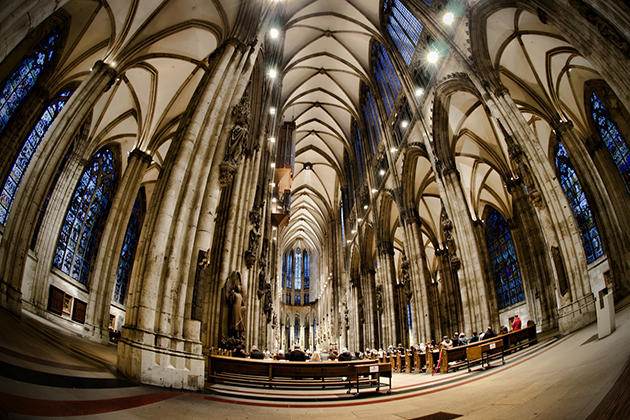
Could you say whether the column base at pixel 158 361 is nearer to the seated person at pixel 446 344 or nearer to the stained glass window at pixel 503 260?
the seated person at pixel 446 344

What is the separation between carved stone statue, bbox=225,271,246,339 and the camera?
866 centimetres

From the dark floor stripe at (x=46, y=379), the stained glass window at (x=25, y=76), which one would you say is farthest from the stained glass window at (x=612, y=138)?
the stained glass window at (x=25, y=76)

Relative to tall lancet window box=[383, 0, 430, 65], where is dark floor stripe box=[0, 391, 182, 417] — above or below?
below

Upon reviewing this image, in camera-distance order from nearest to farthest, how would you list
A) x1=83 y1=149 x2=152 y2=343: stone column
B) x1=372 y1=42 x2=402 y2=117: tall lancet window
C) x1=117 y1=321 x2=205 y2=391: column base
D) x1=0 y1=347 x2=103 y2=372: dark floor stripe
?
x1=0 y1=347 x2=103 y2=372: dark floor stripe, x1=117 y1=321 x2=205 y2=391: column base, x1=83 y1=149 x2=152 y2=343: stone column, x1=372 y1=42 x2=402 y2=117: tall lancet window

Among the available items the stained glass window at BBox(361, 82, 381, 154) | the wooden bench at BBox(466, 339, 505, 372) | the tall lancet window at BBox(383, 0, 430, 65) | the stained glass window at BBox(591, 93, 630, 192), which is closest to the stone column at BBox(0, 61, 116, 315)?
the wooden bench at BBox(466, 339, 505, 372)

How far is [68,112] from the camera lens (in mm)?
8438

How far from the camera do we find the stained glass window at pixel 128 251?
659 inches

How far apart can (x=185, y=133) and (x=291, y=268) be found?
4294cm

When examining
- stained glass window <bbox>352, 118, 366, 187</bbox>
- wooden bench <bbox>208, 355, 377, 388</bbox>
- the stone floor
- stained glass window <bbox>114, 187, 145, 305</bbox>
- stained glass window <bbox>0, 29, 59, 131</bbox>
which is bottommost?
wooden bench <bbox>208, 355, 377, 388</bbox>

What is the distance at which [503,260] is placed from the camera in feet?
63.9

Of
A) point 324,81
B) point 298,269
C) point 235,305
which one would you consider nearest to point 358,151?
point 324,81

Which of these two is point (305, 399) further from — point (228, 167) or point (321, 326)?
point (321, 326)

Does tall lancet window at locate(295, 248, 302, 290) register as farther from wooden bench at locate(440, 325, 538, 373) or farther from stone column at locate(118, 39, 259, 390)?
stone column at locate(118, 39, 259, 390)

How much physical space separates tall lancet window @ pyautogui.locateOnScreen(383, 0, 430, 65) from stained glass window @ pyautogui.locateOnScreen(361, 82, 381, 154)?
4571mm
